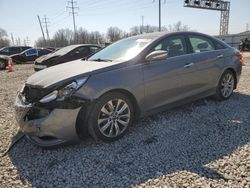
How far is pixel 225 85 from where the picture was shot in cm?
552

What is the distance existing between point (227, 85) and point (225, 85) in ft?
0.24

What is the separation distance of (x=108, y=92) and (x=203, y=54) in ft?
7.55

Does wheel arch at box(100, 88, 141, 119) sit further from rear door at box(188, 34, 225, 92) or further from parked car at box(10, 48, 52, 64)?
parked car at box(10, 48, 52, 64)

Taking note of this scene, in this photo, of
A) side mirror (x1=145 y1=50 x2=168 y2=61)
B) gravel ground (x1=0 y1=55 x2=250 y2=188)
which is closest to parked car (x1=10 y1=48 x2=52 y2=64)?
gravel ground (x1=0 y1=55 x2=250 y2=188)

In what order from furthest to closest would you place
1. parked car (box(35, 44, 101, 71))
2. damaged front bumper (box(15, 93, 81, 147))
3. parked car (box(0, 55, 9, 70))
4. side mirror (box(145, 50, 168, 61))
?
parked car (box(0, 55, 9, 70)), parked car (box(35, 44, 101, 71)), side mirror (box(145, 50, 168, 61)), damaged front bumper (box(15, 93, 81, 147))

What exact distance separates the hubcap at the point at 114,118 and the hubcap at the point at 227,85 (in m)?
2.64

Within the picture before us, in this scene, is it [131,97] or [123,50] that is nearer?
[131,97]

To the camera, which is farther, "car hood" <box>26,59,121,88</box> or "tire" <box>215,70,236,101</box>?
"tire" <box>215,70,236,101</box>

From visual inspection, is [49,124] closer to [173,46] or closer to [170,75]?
[170,75]

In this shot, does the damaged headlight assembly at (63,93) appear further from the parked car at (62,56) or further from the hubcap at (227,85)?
the parked car at (62,56)

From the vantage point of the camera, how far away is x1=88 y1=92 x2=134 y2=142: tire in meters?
3.51

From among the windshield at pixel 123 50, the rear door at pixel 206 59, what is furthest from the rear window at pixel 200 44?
the windshield at pixel 123 50

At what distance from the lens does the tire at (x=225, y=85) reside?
5426 millimetres

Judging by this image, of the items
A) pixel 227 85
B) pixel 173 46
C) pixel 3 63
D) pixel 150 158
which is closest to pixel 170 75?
pixel 173 46
